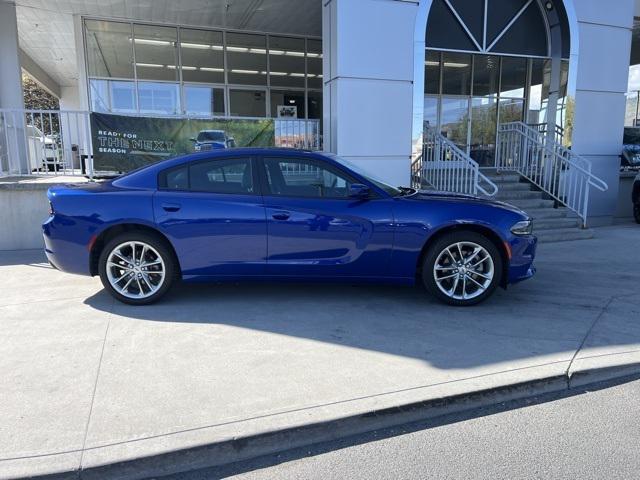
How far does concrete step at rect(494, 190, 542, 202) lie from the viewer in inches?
399

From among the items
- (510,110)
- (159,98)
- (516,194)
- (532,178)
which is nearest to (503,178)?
(532,178)

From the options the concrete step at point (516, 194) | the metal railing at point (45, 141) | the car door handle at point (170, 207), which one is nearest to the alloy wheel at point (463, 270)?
the car door handle at point (170, 207)

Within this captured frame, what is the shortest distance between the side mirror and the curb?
2259 mm

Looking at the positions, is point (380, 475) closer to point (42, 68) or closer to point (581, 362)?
point (581, 362)

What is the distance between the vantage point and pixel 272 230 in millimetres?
4867

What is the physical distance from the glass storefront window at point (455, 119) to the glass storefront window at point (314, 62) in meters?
3.74

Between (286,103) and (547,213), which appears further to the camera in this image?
(286,103)

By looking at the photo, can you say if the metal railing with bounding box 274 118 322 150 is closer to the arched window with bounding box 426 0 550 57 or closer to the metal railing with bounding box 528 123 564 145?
the arched window with bounding box 426 0 550 57

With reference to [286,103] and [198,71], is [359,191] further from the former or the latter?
[286,103]

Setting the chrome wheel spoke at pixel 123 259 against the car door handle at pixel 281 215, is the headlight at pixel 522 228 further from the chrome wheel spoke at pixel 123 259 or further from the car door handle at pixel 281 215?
the chrome wheel spoke at pixel 123 259

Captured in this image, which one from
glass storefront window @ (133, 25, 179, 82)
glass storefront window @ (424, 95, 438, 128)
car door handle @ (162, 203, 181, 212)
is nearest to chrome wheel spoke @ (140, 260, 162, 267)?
car door handle @ (162, 203, 181, 212)

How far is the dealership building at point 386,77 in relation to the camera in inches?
347

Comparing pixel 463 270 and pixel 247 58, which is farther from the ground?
pixel 247 58

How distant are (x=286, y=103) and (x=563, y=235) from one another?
852 cm
